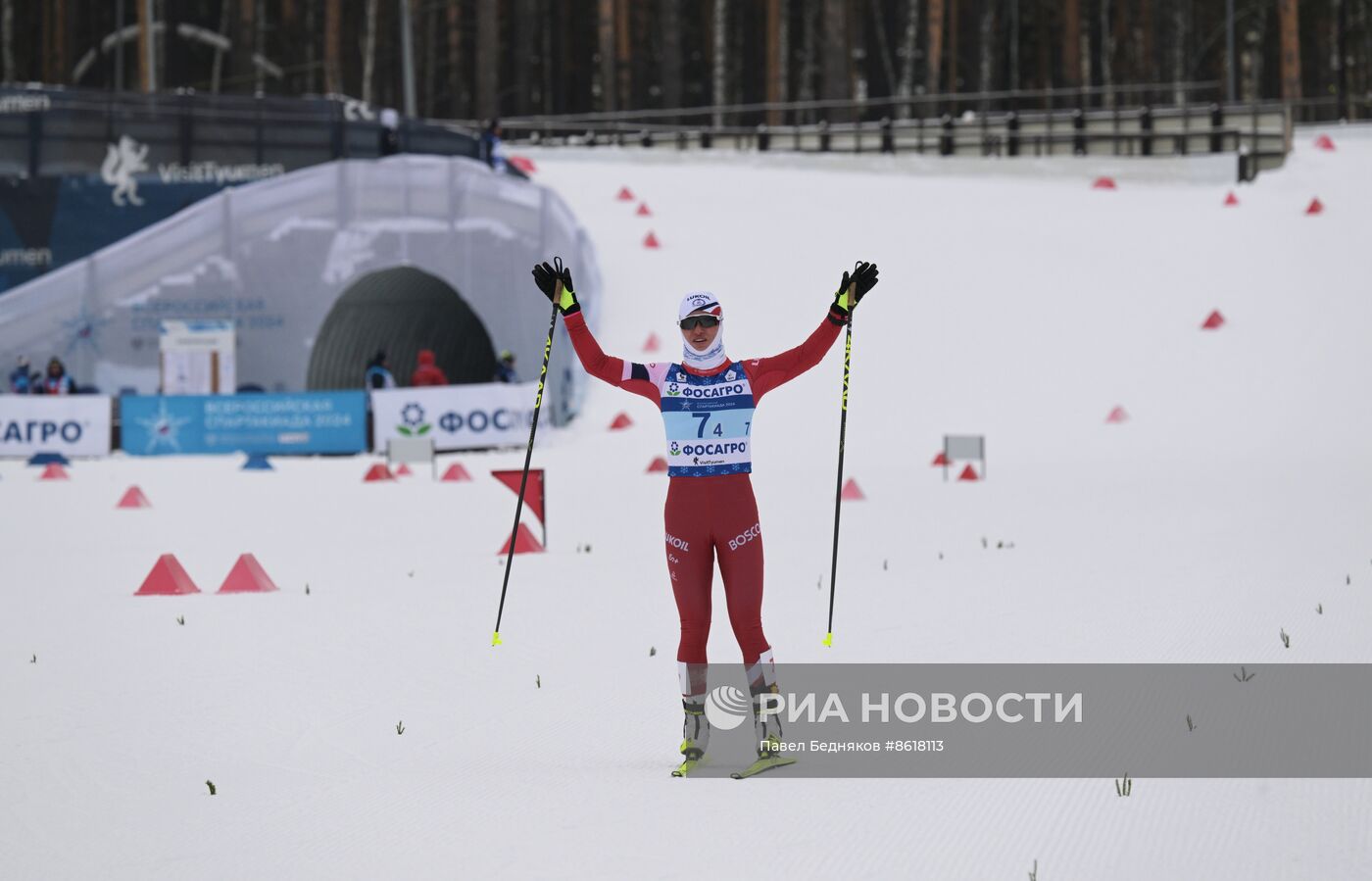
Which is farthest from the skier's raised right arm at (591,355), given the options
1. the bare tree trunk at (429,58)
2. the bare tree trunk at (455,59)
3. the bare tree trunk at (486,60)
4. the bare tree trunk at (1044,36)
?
the bare tree trunk at (1044,36)

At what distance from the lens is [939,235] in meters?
33.8

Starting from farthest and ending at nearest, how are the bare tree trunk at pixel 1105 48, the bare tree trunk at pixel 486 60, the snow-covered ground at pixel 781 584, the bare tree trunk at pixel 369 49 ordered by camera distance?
1. the bare tree trunk at pixel 1105 48
2. the bare tree trunk at pixel 369 49
3. the bare tree trunk at pixel 486 60
4. the snow-covered ground at pixel 781 584

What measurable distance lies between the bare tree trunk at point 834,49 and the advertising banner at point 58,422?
81.9 ft

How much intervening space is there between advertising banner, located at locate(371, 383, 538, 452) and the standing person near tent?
17754mm

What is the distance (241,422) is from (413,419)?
2.52 metres

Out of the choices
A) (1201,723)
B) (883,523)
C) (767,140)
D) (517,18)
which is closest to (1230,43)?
(767,140)

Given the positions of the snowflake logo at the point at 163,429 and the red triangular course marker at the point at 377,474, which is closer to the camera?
the red triangular course marker at the point at 377,474

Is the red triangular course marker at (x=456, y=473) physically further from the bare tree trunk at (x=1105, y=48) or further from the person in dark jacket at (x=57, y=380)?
the bare tree trunk at (x=1105, y=48)

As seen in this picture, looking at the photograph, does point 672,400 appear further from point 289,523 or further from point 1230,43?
point 1230,43

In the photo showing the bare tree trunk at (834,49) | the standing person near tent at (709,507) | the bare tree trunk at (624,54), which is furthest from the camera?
the bare tree trunk at (624,54)

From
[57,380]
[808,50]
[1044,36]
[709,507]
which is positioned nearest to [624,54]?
[808,50]

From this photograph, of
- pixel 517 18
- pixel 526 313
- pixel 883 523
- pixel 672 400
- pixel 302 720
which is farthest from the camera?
pixel 517 18

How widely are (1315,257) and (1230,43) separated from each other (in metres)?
15.2

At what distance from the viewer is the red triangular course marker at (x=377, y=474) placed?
864 inches
